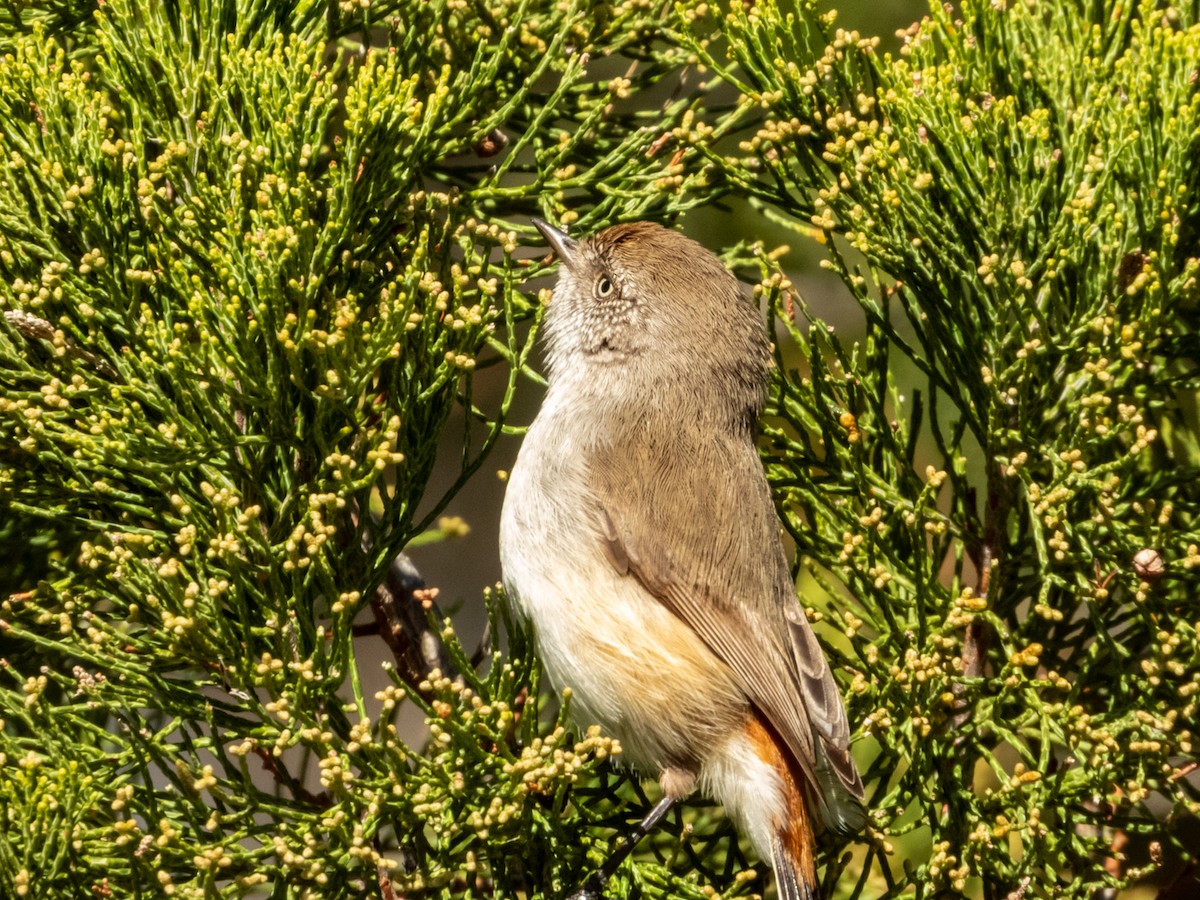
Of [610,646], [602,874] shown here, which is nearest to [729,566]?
[610,646]

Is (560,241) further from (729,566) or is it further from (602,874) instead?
(602,874)

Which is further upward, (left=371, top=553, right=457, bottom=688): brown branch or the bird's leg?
(left=371, top=553, right=457, bottom=688): brown branch

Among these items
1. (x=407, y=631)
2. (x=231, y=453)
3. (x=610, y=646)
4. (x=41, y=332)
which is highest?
(x=41, y=332)

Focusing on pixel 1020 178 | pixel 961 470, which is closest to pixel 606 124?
pixel 1020 178

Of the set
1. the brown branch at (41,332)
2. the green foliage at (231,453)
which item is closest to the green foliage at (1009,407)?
the green foliage at (231,453)

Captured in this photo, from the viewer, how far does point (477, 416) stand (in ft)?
7.02

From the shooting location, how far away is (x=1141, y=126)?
6.79 feet

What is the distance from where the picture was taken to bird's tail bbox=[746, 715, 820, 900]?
2080 mm

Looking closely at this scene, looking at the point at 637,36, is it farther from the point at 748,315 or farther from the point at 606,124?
the point at 748,315

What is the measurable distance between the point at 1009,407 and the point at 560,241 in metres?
0.92

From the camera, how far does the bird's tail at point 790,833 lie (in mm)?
2080

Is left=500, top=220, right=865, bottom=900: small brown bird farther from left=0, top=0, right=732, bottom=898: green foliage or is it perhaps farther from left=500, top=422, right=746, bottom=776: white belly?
left=0, top=0, right=732, bottom=898: green foliage

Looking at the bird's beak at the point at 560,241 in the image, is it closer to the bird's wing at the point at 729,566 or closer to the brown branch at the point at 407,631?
the bird's wing at the point at 729,566

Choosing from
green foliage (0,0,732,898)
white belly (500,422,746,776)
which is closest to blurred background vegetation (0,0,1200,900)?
green foliage (0,0,732,898)
